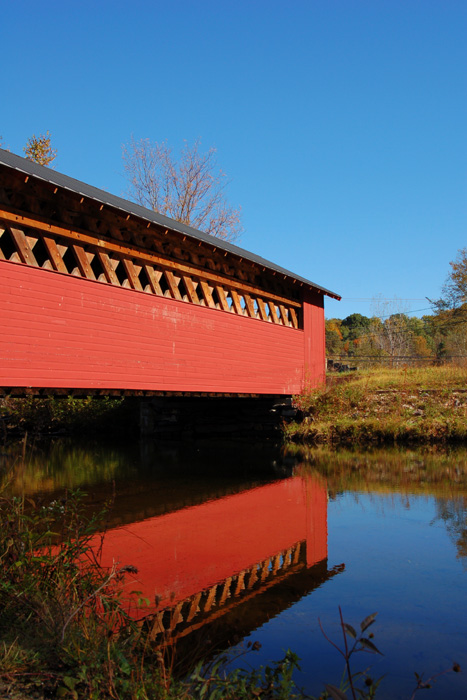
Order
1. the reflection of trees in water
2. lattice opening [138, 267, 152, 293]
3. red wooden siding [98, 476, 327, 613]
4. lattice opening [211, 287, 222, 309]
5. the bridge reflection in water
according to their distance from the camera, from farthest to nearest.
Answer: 1. lattice opening [211, 287, 222, 309]
2. lattice opening [138, 267, 152, 293]
3. the reflection of trees in water
4. red wooden siding [98, 476, 327, 613]
5. the bridge reflection in water

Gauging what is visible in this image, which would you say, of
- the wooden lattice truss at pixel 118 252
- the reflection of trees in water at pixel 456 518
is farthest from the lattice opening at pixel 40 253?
the reflection of trees in water at pixel 456 518

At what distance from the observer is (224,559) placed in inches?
224

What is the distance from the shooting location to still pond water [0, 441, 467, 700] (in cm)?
374

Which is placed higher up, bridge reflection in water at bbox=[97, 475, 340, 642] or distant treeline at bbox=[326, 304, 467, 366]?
distant treeline at bbox=[326, 304, 467, 366]

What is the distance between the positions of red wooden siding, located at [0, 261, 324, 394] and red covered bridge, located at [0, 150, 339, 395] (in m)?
0.02

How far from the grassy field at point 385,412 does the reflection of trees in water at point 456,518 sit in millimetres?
7686

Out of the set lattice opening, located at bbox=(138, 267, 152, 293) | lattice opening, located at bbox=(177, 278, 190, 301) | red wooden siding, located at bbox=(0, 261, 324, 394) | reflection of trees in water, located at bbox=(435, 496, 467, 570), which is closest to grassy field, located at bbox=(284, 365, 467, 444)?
red wooden siding, located at bbox=(0, 261, 324, 394)

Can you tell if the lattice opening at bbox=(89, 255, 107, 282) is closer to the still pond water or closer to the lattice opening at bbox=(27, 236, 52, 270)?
the lattice opening at bbox=(27, 236, 52, 270)

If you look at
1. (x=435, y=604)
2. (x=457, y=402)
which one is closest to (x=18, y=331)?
(x=435, y=604)

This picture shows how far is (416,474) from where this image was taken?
10930 millimetres

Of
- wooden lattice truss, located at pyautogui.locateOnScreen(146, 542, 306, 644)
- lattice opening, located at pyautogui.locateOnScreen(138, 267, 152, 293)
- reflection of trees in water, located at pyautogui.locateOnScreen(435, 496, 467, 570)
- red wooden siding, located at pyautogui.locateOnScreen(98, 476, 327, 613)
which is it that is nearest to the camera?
wooden lattice truss, located at pyautogui.locateOnScreen(146, 542, 306, 644)

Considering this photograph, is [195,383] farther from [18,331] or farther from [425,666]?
[425,666]

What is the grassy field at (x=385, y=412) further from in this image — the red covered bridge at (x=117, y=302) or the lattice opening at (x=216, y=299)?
the lattice opening at (x=216, y=299)

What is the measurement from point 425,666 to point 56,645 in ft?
6.65
